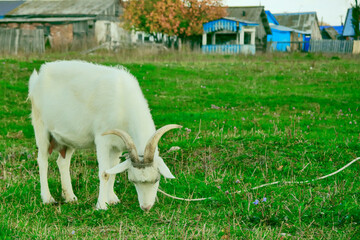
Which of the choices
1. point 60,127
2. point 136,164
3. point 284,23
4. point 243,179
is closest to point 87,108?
point 60,127

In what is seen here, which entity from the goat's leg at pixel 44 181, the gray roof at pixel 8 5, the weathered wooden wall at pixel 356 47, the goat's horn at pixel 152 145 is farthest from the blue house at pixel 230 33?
the goat's horn at pixel 152 145

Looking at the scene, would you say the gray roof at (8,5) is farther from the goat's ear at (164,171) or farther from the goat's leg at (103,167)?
the goat's ear at (164,171)

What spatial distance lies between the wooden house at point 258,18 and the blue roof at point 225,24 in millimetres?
5069

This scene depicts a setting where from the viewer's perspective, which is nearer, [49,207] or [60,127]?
[49,207]

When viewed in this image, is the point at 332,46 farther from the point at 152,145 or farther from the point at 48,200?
the point at 152,145

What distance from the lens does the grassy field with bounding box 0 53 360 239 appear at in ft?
13.3

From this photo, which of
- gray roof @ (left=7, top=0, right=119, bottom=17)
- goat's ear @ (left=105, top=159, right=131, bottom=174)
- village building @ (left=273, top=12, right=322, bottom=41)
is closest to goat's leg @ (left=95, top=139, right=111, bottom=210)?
goat's ear @ (left=105, top=159, right=131, bottom=174)

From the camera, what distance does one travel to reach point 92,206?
5.01 m

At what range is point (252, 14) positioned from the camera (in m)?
41.2

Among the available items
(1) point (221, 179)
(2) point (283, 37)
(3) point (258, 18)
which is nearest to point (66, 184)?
(1) point (221, 179)

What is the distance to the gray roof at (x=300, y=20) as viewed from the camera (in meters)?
56.7

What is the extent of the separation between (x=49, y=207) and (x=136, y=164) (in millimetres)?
1461

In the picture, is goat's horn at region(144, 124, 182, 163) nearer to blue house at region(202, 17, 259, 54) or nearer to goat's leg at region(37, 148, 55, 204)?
goat's leg at region(37, 148, 55, 204)

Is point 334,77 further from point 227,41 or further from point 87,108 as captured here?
point 227,41
